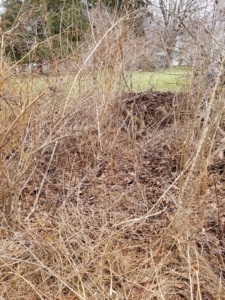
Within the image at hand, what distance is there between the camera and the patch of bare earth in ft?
6.05

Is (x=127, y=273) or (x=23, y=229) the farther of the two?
(x=23, y=229)

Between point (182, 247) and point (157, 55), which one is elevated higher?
point (157, 55)

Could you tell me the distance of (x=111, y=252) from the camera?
2.04m

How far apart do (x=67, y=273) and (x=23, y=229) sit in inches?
24.9

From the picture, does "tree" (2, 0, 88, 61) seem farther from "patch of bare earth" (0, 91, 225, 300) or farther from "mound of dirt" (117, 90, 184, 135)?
"mound of dirt" (117, 90, 184, 135)

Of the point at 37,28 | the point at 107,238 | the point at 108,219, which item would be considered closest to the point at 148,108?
the point at 37,28

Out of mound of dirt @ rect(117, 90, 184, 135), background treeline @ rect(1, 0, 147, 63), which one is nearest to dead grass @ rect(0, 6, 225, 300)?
background treeline @ rect(1, 0, 147, 63)

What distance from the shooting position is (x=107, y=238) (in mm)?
2184

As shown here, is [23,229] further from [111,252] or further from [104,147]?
[104,147]

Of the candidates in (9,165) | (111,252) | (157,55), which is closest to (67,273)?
(111,252)

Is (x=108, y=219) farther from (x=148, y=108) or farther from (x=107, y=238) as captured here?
(x=148, y=108)

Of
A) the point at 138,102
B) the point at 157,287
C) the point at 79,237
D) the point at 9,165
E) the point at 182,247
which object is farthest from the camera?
the point at 138,102

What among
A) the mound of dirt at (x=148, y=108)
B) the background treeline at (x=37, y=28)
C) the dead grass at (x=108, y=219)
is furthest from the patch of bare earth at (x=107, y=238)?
the mound of dirt at (x=148, y=108)

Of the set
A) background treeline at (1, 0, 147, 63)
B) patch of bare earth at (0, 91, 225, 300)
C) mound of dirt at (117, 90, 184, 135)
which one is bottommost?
patch of bare earth at (0, 91, 225, 300)
